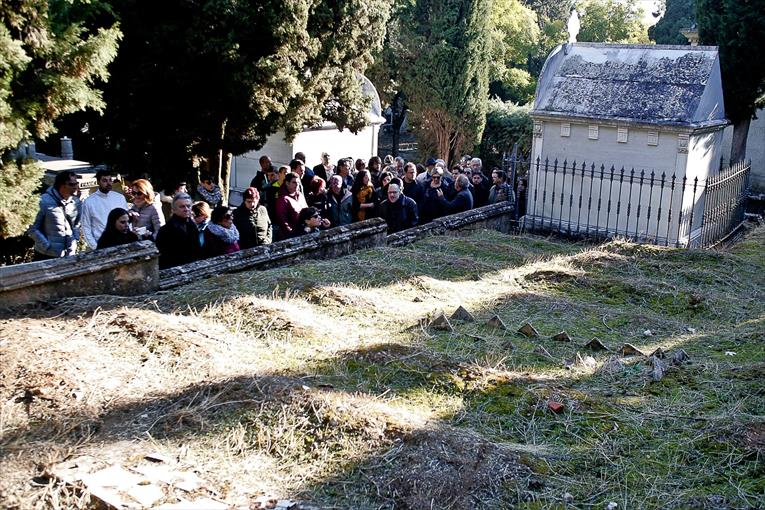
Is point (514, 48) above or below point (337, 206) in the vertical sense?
above

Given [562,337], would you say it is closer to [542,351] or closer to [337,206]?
[542,351]

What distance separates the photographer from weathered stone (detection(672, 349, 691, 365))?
6.93 meters

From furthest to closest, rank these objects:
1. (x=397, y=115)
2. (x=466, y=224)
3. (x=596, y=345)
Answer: (x=397, y=115), (x=466, y=224), (x=596, y=345)

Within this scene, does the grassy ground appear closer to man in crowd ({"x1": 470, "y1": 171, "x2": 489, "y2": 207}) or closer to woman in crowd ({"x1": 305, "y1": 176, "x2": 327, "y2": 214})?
woman in crowd ({"x1": 305, "y1": 176, "x2": 327, "y2": 214})

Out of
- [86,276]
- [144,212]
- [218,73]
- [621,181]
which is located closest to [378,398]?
[86,276]

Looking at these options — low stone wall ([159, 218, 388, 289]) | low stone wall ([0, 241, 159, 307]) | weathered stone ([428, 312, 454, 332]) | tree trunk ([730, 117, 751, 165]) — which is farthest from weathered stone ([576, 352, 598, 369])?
tree trunk ([730, 117, 751, 165])

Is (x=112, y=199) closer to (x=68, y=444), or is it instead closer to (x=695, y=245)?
(x=68, y=444)

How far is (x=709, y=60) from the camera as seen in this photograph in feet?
47.0

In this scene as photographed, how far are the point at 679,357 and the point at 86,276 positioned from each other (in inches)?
207

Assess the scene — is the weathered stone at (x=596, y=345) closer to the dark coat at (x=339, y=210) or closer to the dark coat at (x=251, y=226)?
the dark coat at (x=251, y=226)

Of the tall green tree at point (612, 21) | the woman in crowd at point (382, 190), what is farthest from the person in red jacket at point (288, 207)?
the tall green tree at point (612, 21)

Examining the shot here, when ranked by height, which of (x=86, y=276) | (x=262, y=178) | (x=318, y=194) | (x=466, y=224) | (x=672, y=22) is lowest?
(x=466, y=224)

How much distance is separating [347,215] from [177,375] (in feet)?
20.8

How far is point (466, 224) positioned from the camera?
1308cm
